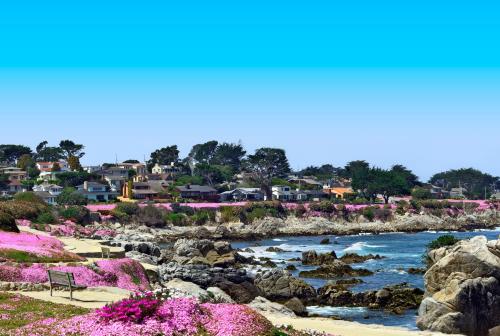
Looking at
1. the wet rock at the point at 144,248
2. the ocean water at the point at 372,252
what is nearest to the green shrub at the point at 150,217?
the ocean water at the point at 372,252

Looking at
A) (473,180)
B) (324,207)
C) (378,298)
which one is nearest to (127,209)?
(324,207)

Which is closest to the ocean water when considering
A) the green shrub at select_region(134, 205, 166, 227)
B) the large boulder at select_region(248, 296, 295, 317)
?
the large boulder at select_region(248, 296, 295, 317)

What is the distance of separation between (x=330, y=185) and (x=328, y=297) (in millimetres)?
137767

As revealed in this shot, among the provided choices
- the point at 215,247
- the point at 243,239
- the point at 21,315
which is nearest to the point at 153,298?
the point at 21,315

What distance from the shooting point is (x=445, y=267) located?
104 feet

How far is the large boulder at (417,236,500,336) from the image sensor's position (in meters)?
27.6

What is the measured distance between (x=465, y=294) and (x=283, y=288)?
1482 cm

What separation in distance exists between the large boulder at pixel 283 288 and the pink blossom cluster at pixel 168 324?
22.3 metres

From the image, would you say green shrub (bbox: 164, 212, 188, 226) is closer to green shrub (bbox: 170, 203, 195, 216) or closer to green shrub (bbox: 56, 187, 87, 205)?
green shrub (bbox: 170, 203, 195, 216)

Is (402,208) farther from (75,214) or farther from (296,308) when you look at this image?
→ (296,308)

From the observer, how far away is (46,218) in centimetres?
7275

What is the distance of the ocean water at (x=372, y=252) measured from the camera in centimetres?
3478

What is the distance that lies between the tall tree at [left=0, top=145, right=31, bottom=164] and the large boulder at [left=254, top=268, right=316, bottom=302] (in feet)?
481

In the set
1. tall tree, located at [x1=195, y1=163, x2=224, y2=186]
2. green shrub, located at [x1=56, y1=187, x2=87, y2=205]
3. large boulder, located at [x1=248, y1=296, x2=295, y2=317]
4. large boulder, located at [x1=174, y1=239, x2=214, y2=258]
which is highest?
tall tree, located at [x1=195, y1=163, x2=224, y2=186]
